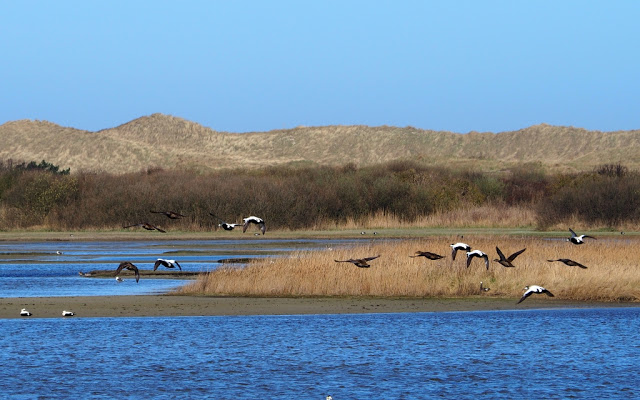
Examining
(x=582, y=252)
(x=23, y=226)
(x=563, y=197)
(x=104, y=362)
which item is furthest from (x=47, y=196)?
(x=104, y=362)

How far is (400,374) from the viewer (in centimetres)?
1680

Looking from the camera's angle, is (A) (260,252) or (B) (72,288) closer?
(B) (72,288)

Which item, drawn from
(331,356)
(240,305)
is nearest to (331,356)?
(331,356)

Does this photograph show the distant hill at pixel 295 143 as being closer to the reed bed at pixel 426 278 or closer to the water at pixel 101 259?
the water at pixel 101 259

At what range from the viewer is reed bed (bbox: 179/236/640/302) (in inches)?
1016

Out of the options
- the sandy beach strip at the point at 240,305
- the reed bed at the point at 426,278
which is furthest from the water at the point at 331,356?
the reed bed at the point at 426,278

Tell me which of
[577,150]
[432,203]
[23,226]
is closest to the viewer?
[23,226]

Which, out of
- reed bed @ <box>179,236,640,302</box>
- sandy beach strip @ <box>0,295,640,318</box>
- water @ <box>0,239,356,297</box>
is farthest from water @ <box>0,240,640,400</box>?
water @ <box>0,239,356,297</box>

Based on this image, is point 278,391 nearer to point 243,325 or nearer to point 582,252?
point 243,325

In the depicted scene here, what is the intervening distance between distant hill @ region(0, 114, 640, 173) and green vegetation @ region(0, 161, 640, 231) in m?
74.9

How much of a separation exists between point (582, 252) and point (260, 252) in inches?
611

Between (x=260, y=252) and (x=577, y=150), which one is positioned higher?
(x=577, y=150)

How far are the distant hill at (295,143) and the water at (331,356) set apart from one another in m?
117

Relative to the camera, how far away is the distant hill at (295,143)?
142625mm
